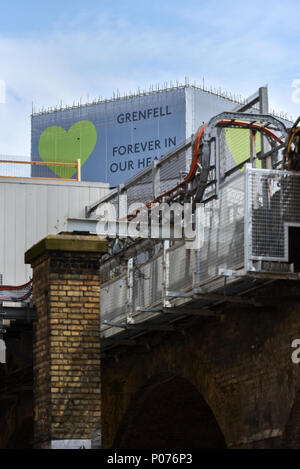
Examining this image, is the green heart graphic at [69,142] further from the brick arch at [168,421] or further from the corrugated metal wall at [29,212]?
the brick arch at [168,421]

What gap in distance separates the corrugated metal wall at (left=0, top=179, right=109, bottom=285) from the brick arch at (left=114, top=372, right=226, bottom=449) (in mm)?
3955

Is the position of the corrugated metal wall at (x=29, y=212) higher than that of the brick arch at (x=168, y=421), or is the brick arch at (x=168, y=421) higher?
the corrugated metal wall at (x=29, y=212)

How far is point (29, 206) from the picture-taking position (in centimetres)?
2411

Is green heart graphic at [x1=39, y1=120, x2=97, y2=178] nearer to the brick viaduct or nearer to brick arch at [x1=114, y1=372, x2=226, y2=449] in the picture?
brick arch at [x1=114, y1=372, x2=226, y2=449]

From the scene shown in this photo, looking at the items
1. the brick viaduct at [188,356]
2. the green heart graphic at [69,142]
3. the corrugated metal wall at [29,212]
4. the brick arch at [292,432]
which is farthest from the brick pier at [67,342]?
the green heart graphic at [69,142]

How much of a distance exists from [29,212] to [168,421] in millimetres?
5475

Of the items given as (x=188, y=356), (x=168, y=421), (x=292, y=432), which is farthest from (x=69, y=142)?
(x=292, y=432)

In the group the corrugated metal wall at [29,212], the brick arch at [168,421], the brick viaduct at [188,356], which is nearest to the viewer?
the brick viaduct at [188,356]

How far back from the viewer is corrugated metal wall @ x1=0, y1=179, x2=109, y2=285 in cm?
2364

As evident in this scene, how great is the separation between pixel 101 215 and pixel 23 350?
10.8ft

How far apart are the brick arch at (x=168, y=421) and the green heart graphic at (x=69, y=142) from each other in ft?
109

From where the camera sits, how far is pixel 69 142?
184 ft

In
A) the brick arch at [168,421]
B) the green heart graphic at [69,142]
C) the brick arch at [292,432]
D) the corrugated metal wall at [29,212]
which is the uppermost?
the green heart graphic at [69,142]

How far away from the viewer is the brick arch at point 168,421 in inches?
829
